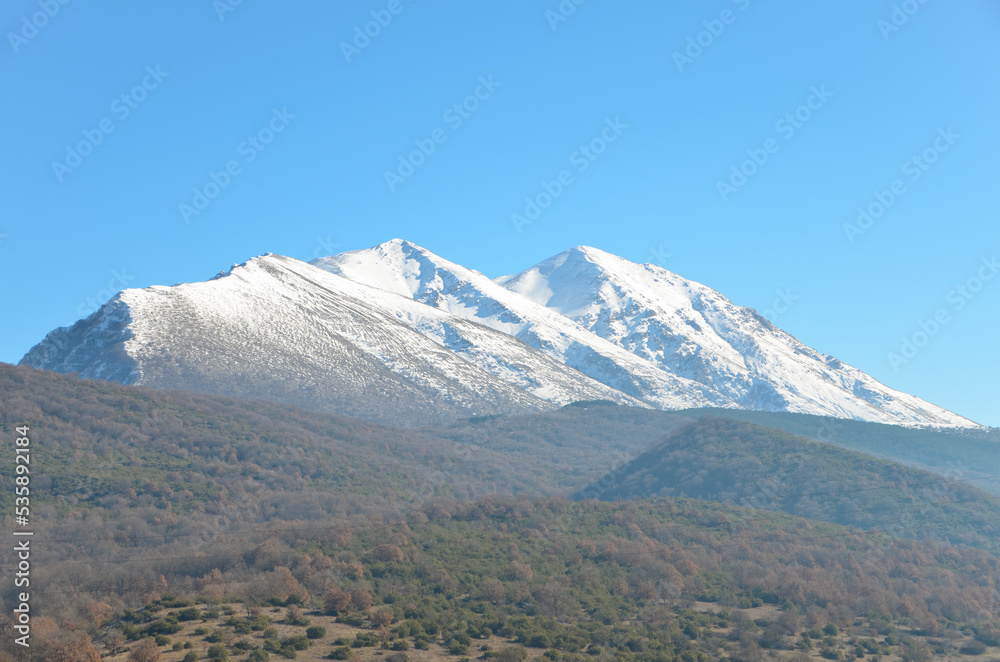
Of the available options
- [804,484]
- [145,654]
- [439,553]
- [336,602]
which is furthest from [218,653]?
[804,484]

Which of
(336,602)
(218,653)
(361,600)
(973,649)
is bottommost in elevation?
(973,649)

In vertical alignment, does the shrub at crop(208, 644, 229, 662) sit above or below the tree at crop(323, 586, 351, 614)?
below

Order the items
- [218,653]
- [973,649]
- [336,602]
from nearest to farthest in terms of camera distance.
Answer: [218,653] → [336,602] → [973,649]

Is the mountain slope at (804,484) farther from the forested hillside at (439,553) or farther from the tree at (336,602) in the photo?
the tree at (336,602)

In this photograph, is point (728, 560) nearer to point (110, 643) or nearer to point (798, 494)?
point (798, 494)

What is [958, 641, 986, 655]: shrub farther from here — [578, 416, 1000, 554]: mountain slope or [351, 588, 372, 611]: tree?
[578, 416, 1000, 554]: mountain slope

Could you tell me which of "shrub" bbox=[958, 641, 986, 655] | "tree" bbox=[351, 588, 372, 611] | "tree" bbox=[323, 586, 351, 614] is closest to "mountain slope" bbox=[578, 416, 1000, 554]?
"shrub" bbox=[958, 641, 986, 655]

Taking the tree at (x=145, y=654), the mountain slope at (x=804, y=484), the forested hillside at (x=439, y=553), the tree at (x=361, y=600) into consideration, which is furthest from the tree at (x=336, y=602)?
the mountain slope at (x=804, y=484)

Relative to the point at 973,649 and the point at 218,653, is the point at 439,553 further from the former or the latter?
the point at 973,649

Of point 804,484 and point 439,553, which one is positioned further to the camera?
point 804,484

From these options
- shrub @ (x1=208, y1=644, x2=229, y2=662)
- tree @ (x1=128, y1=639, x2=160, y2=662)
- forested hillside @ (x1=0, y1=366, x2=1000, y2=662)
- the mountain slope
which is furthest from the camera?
the mountain slope

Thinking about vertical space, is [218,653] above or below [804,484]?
below

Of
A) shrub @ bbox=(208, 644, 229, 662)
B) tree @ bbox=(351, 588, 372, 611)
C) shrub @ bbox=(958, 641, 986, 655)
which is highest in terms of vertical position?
tree @ bbox=(351, 588, 372, 611)

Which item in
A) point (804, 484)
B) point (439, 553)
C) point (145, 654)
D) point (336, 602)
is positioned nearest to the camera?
point (145, 654)
